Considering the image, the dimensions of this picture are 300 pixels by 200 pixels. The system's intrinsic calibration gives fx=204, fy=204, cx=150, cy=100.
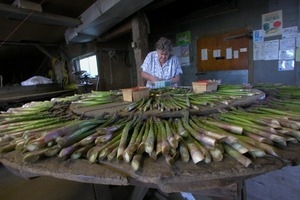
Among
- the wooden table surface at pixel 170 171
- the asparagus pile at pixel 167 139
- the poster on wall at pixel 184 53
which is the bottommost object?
the wooden table surface at pixel 170 171

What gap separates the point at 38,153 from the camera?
71 cm

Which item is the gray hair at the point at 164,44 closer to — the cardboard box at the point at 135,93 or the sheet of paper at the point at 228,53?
the cardboard box at the point at 135,93

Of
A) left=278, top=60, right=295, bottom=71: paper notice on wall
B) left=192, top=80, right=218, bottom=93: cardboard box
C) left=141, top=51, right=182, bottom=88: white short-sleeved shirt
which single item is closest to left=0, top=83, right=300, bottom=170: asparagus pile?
left=192, top=80, right=218, bottom=93: cardboard box

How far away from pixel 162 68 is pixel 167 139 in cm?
Result: 184

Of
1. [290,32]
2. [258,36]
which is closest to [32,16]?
[258,36]

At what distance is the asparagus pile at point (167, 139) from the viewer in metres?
A: 0.64

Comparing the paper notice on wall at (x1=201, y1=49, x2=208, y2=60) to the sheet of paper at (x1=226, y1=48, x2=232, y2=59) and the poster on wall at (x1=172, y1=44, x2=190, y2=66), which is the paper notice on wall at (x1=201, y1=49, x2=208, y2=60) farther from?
the sheet of paper at (x1=226, y1=48, x2=232, y2=59)

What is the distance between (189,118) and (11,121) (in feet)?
3.30

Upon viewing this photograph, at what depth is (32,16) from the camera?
3660 millimetres

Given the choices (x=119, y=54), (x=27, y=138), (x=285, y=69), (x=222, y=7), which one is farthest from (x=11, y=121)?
(x=119, y=54)

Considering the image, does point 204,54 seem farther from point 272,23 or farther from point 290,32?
point 290,32

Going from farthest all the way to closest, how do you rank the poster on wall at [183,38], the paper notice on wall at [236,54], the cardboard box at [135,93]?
the poster on wall at [183,38] → the paper notice on wall at [236,54] → the cardboard box at [135,93]

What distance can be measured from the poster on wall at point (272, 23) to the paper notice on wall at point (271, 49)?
0.46ft

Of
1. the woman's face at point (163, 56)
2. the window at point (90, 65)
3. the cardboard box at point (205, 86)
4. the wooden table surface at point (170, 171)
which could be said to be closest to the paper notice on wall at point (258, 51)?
the woman's face at point (163, 56)
